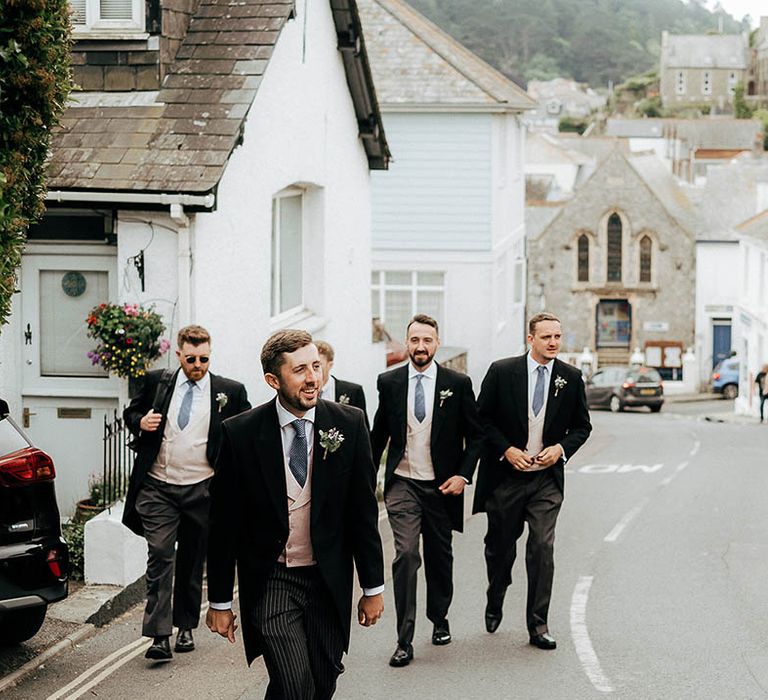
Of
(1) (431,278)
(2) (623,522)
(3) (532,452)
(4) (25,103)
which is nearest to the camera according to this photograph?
(4) (25,103)

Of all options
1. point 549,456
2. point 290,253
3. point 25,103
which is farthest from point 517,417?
point 290,253

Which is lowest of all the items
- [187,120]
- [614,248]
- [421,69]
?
[187,120]

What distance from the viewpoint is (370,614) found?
641cm

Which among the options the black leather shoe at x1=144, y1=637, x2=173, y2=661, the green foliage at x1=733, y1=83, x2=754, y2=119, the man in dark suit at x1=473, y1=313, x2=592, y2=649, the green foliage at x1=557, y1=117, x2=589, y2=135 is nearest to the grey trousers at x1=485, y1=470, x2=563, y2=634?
the man in dark suit at x1=473, y1=313, x2=592, y2=649

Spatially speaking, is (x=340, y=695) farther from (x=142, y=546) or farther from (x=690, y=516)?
(x=690, y=516)

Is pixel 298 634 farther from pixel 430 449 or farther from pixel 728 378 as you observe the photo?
pixel 728 378

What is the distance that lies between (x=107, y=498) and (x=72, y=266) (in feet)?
7.10

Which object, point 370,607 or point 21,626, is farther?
point 21,626

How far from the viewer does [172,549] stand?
895 centimetres

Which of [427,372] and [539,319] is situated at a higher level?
[539,319]

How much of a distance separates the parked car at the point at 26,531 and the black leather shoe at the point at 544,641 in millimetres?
2973

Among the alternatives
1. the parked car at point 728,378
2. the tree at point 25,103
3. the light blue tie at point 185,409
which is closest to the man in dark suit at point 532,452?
the light blue tie at point 185,409

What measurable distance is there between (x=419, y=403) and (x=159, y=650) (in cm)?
226

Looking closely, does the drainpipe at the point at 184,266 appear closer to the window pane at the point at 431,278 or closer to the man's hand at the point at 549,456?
the man's hand at the point at 549,456
